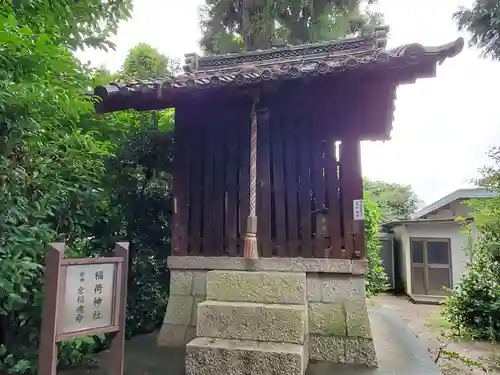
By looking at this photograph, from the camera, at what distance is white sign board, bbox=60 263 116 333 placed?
8.02ft

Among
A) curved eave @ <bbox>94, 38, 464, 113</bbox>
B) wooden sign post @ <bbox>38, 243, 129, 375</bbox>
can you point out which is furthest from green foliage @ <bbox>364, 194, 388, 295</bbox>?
wooden sign post @ <bbox>38, 243, 129, 375</bbox>

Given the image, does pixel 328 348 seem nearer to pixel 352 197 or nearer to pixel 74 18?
pixel 352 197

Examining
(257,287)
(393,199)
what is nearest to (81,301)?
(257,287)

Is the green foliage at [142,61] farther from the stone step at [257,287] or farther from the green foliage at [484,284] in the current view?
the green foliage at [484,284]

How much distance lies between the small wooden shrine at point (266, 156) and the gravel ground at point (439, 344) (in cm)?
213

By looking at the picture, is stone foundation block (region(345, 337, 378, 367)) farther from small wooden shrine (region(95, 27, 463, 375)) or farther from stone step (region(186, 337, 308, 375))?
stone step (region(186, 337, 308, 375))

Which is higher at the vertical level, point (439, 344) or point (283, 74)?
point (283, 74)

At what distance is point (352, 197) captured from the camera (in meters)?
4.39

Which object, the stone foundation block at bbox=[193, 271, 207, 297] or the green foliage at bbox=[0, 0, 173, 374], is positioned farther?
the stone foundation block at bbox=[193, 271, 207, 297]

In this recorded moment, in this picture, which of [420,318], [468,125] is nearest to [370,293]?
[420,318]

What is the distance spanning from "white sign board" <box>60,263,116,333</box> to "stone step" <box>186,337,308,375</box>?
1045 mm

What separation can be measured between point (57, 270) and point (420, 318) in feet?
29.7

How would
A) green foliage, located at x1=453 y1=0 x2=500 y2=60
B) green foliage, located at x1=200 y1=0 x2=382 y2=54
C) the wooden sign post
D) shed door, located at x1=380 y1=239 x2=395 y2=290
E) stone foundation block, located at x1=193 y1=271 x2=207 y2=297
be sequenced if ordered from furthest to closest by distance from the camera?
shed door, located at x1=380 y1=239 x2=395 y2=290 < green foliage, located at x1=200 y1=0 x2=382 y2=54 < green foliage, located at x1=453 y1=0 x2=500 y2=60 < stone foundation block, located at x1=193 y1=271 x2=207 y2=297 < the wooden sign post

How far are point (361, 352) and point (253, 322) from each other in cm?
139
